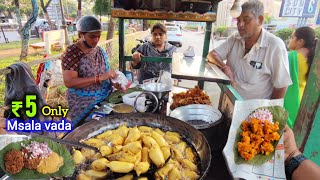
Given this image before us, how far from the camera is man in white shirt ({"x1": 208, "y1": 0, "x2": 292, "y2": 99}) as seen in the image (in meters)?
2.59

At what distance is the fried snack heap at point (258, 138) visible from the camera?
54.5 inches

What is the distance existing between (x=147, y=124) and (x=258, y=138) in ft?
2.96

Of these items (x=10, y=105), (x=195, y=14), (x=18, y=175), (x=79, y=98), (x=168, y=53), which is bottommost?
(x=10, y=105)

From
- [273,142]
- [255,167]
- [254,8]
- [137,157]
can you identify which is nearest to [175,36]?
[254,8]

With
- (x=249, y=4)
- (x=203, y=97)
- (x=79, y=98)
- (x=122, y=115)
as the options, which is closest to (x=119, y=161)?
(x=122, y=115)

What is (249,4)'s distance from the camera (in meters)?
2.57

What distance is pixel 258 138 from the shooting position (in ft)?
4.63

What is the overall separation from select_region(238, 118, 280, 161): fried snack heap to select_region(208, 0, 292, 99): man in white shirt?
4.55 feet

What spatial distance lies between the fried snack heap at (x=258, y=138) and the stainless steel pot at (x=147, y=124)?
25cm

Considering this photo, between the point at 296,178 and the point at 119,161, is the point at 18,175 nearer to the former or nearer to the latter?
the point at 119,161

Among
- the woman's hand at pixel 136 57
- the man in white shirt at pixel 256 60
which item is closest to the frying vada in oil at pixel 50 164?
the man in white shirt at pixel 256 60

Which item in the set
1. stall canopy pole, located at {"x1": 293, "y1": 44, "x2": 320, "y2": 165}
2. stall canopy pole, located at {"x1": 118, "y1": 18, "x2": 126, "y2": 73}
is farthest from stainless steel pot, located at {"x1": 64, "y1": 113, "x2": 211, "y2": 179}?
stall canopy pole, located at {"x1": 118, "y1": 18, "x2": 126, "y2": 73}

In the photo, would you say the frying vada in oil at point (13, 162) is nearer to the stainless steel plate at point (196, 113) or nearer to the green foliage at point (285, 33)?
the stainless steel plate at point (196, 113)

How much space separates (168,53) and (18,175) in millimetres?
3223
